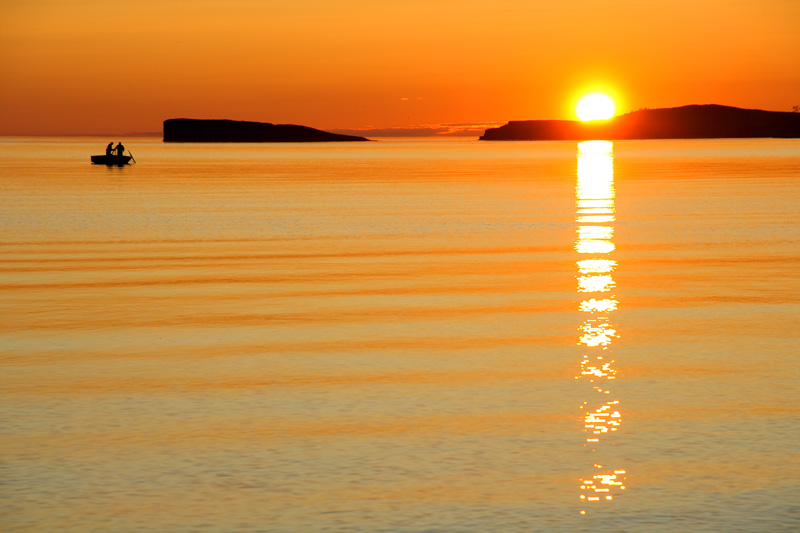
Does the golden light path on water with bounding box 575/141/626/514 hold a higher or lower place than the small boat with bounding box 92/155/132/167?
lower

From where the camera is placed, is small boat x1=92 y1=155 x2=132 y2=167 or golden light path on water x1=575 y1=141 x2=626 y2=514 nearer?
golden light path on water x1=575 y1=141 x2=626 y2=514

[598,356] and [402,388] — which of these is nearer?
[402,388]

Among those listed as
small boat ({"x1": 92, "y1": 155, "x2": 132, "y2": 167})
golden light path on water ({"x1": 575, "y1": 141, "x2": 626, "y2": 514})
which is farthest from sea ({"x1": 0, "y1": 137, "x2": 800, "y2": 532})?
small boat ({"x1": 92, "y1": 155, "x2": 132, "y2": 167})

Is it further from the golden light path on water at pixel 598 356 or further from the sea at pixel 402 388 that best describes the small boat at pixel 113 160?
the sea at pixel 402 388

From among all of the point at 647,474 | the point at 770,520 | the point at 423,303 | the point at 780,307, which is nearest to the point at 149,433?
the point at 647,474

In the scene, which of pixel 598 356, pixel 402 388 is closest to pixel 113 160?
pixel 598 356

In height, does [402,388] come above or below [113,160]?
below

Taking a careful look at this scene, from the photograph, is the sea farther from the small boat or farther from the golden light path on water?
the small boat

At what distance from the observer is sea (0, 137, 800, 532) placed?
9.77 meters

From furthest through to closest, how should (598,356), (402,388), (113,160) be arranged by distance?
(113,160)
(598,356)
(402,388)

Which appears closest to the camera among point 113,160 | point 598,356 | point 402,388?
point 402,388

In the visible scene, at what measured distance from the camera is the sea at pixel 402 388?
9766 millimetres

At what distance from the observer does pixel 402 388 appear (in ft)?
46.5

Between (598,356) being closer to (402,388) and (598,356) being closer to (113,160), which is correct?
(402,388)
